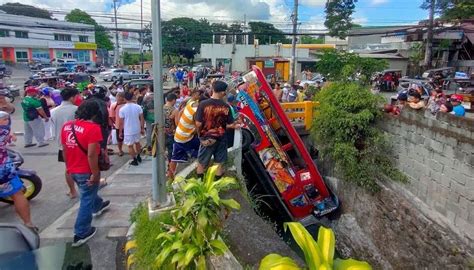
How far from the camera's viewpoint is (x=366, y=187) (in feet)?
22.9

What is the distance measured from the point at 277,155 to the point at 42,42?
55.7 metres

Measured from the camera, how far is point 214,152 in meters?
4.84

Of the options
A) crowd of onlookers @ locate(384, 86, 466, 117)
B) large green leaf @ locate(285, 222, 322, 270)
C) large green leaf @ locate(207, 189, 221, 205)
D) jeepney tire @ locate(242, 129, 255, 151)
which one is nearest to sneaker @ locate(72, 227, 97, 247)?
large green leaf @ locate(207, 189, 221, 205)

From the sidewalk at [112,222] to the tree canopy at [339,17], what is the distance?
1126 inches

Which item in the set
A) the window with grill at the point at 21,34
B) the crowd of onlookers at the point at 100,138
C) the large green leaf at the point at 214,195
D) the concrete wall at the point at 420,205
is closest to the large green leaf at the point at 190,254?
the large green leaf at the point at 214,195

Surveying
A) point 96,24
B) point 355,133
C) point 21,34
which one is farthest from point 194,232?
point 96,24

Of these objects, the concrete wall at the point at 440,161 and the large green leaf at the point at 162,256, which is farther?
the concrete wall at the point at 440,161

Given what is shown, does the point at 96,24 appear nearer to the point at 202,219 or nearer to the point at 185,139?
the point at 185,139

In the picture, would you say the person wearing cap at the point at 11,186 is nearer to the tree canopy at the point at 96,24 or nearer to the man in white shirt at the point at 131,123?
the man in white shirt at the point at 131,123

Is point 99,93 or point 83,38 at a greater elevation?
point 83,38

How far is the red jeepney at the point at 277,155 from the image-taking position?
23.1 ft

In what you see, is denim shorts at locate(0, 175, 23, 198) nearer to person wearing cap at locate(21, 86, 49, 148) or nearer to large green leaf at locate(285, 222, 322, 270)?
large green leaf at locate(285, 222, 322, 270)

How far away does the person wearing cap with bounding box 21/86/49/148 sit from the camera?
8.28 metres

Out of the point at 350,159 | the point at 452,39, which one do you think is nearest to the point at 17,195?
the point at 350,159
